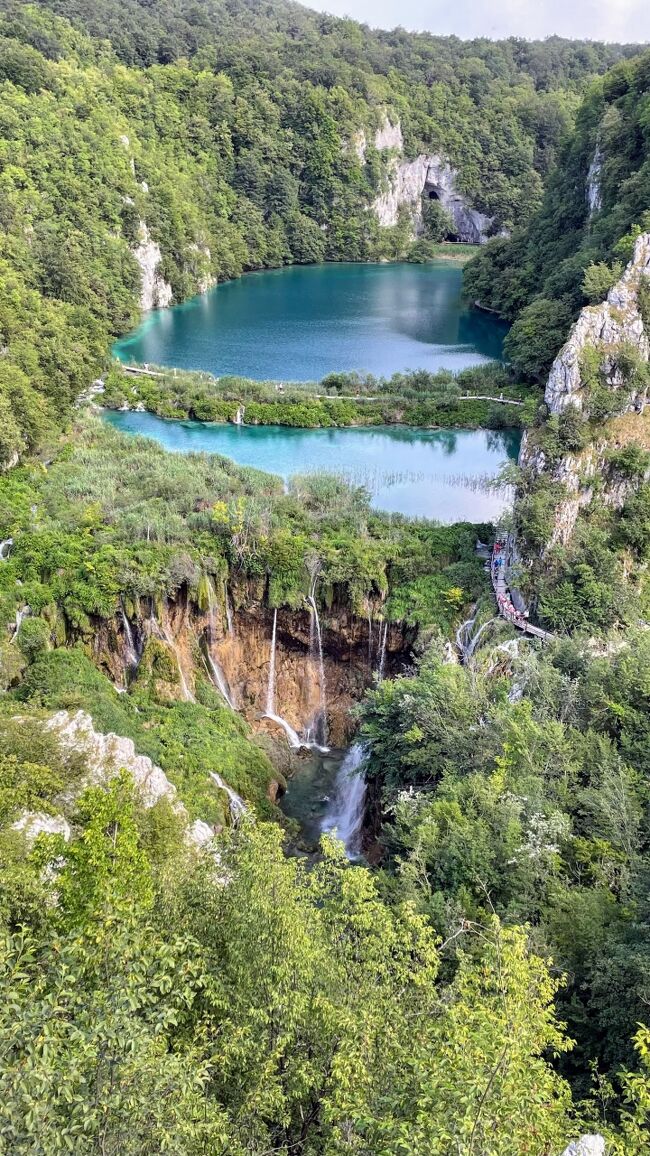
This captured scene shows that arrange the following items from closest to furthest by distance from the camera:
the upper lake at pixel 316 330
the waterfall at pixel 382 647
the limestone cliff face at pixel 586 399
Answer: the waterfall at pixel 382 647, the limestone cliff face at pixel 586 399, the upper lake at pixel 316 330

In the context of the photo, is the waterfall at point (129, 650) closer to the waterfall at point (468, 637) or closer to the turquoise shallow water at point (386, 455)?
the waterfall at point (468, 637)

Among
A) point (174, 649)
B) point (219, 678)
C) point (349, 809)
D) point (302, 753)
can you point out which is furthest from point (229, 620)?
point (349, 809)

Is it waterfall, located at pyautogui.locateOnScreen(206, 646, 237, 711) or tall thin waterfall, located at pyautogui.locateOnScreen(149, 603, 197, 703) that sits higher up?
tall thin waterfall, located at pyautogui.locateOnScreen(149, 603, 197, 703)

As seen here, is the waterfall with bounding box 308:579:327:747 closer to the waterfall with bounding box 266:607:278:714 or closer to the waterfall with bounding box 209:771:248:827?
the waterfall with bounding box 266:607:278:714

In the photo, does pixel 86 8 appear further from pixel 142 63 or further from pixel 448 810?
pixel 448 810

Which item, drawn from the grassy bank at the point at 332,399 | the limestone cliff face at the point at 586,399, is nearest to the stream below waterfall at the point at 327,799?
the limestone cliff face at the point at 586,399

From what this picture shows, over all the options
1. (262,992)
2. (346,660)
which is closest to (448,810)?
(262,992)

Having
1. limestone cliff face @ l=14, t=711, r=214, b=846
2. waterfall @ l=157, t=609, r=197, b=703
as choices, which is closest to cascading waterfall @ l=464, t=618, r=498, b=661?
waterfall @ l=157, t=609, r=197, b=703
